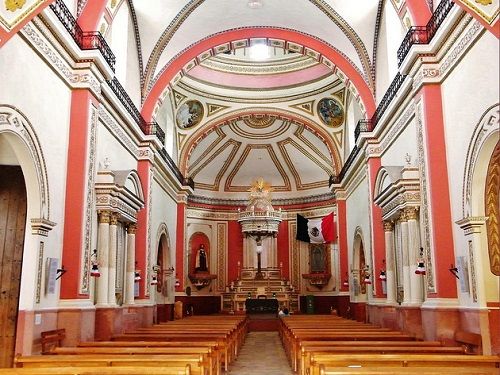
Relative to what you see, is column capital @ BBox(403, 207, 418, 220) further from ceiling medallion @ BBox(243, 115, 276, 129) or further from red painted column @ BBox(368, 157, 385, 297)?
ceiling medallion @ BBox(243, 115, 276, 129)

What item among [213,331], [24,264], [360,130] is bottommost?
[213,331]

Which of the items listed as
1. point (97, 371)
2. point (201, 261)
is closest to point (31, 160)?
point (97, 371)

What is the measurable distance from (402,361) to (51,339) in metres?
5.14

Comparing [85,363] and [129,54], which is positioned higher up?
[129,54]

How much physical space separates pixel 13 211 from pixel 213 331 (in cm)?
422

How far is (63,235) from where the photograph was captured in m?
9.20

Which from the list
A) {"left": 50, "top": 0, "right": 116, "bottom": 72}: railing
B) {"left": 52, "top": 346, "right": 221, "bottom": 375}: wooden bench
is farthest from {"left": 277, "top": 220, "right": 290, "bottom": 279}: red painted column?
{"left": 52, "top": 346, "right": 221, "bottom": 375}: wooden bench

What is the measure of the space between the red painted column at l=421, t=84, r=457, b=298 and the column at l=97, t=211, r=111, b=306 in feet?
19.4

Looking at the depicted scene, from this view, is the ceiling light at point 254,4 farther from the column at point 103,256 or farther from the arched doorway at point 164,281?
the arched doorway at point 164,281

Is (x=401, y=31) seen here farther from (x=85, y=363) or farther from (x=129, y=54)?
(x=85, y=363)

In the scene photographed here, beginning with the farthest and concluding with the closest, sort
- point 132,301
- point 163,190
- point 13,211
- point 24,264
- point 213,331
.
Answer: point 163,190 → point 132,301 → point 213,331 → point 13,211 → point 24,264

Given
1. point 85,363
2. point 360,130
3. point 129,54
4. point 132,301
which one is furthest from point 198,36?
point 85,363

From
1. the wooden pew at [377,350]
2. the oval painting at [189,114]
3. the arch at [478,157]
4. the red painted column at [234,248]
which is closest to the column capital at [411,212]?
the arch at [478,157]

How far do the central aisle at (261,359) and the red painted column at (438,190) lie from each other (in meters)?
3.04
